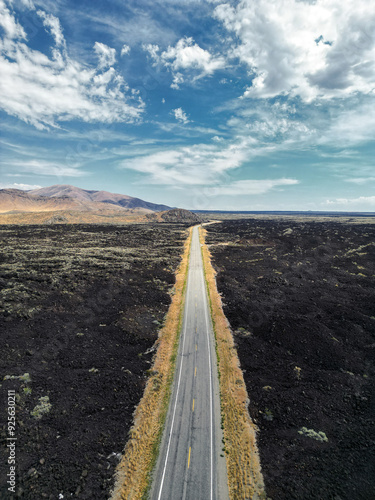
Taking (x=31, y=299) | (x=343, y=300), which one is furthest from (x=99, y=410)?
(x=343, y=300)

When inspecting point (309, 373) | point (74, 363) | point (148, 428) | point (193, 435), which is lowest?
point (309, 373)

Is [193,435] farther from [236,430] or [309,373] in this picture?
[309,373]

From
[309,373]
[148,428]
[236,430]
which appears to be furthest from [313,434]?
[148,428]

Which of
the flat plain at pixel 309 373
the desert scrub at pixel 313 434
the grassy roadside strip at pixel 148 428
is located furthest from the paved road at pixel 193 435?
the desert scrub at pixel 313 434

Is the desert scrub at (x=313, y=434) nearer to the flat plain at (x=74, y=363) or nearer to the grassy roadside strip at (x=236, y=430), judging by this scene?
the grassy roadside strip at (x=236, y=430)

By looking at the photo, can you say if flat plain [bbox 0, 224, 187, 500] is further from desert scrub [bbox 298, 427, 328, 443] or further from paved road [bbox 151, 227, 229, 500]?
desert scrub [bbox 298, 427, 328, 443]

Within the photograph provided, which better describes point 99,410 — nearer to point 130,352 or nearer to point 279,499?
point 130,352
